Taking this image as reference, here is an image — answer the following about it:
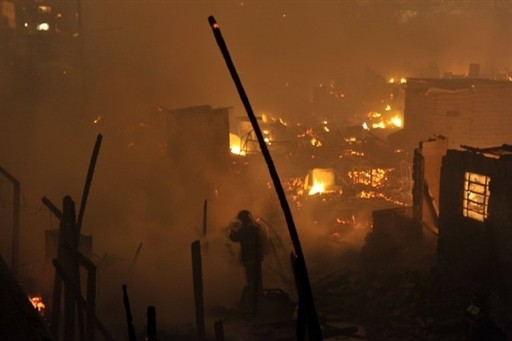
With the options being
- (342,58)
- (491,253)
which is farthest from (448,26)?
(491,253)

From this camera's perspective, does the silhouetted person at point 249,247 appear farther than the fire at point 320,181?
No

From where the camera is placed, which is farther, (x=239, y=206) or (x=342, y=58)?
(x=342, y=58)

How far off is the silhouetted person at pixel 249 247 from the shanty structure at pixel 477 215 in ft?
18.7

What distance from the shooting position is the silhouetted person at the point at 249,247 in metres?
14.4

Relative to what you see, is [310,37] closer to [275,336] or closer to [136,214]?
[136,214]

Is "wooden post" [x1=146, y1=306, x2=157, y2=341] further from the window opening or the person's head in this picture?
the window opening

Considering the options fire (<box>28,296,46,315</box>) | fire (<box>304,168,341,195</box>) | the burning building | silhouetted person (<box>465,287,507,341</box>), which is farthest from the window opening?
fire (<box>304,168,341,195</box>)

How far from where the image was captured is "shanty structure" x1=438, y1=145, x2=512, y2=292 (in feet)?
51.4

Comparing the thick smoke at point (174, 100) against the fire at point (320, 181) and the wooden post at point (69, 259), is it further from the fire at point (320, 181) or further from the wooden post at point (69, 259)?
the wooden post at point (69, 259)

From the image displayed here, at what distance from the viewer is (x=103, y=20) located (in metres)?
54.8

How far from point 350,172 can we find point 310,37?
42775 mm

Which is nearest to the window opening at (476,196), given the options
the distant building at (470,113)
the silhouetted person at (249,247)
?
the silhouetted person at (249,247)

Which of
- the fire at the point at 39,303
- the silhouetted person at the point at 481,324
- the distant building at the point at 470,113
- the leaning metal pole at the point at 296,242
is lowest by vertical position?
the fire at the point at 39,303

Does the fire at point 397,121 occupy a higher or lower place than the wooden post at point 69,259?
higher
